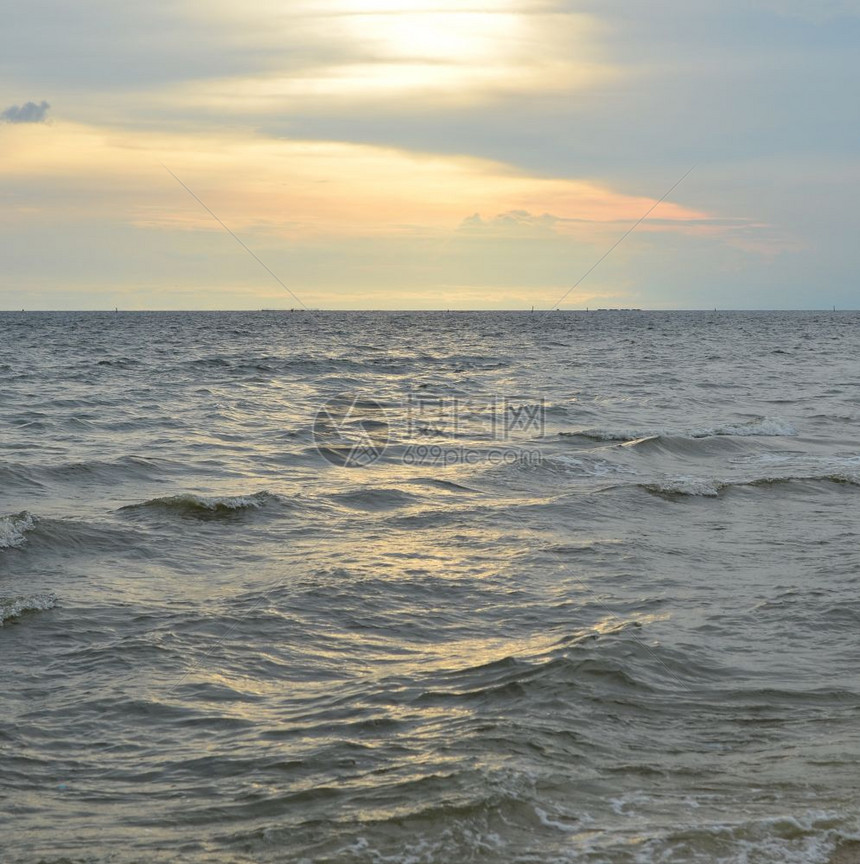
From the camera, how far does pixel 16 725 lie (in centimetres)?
598

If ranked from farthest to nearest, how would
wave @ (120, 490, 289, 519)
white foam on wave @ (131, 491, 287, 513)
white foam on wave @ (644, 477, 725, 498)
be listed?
white foam on wave @ (644, 477, 725, 498) → white foam on wave @ (131, 491, 287, 513) → wave @ (120, 490, 289, 519)

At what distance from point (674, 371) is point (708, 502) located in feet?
96.4

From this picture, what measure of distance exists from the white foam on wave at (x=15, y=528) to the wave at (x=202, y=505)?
59.5 inches

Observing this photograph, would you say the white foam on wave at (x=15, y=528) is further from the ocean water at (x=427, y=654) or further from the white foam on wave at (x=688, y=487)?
the white foam on wave at (x=688, y=487)

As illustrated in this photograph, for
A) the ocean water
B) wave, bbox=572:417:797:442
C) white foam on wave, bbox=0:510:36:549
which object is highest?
wave, bbox=572:417:797:442

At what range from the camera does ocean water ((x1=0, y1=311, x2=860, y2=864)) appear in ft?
15.8

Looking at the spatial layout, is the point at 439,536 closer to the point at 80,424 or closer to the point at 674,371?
the point at 80,424

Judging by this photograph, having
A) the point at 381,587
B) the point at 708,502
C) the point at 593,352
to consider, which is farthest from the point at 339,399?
the point at 593,352

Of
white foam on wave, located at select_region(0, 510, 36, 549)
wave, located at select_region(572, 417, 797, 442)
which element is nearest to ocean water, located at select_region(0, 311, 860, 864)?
white foam on wave, located at select_region(0, 510, 36, 549)

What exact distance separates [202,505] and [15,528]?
2.40 m

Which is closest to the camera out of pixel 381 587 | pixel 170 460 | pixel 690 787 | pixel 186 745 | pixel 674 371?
pixel 690 787

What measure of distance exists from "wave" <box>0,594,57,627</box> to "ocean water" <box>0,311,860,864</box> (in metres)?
0.05

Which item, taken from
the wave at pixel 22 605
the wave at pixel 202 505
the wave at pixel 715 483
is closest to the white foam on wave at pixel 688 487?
the wave at pixel 715 483

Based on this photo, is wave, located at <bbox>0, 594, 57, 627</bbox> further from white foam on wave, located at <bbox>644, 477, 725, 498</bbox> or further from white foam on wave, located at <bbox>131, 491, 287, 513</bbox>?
white foam on wave, located at <bbox>644, 477, 725, 498</bbox>
